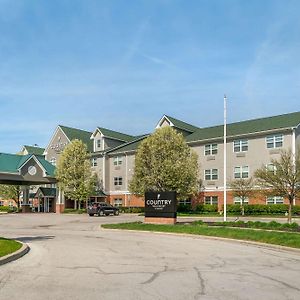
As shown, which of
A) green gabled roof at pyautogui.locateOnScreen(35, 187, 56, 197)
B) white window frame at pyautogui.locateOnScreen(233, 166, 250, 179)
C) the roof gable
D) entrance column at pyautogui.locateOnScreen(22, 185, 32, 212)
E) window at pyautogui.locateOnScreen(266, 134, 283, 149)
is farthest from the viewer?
green gabled roof at pyautogui.locateOnScreen(35, 187, 56, 197)

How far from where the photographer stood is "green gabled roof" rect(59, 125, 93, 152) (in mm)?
68550

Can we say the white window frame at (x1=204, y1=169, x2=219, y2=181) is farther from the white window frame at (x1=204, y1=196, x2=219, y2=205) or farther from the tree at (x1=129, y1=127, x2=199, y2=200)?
the tree at (x1=129, y1=127, x2=199, y2=200)

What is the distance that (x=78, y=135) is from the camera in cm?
7025

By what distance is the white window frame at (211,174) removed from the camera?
2062 inches

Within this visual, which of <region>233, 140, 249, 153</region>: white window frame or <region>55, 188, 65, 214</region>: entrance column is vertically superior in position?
<region>233, 140, 249, 153</region>: white window frame

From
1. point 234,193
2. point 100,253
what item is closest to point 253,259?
point 100,253

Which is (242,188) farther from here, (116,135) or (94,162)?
(116,135)

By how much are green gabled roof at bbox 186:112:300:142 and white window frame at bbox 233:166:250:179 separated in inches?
151

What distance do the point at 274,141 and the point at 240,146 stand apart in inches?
166

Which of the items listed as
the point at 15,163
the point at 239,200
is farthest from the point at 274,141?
the point at 15,163

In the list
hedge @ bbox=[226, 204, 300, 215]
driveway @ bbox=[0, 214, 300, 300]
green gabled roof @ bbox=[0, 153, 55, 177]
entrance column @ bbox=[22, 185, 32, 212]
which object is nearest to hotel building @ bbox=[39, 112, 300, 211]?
hedge @ bbox=[226, 204, 300, 215]

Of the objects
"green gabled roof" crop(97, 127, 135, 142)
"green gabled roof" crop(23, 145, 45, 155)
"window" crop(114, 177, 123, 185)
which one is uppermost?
"green gabled roof" crop(97, 127, 135, 142)

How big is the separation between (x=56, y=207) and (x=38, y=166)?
6.90 metres

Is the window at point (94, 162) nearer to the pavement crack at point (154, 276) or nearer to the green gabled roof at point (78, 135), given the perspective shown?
the green gabled roof at point (78, 135)
